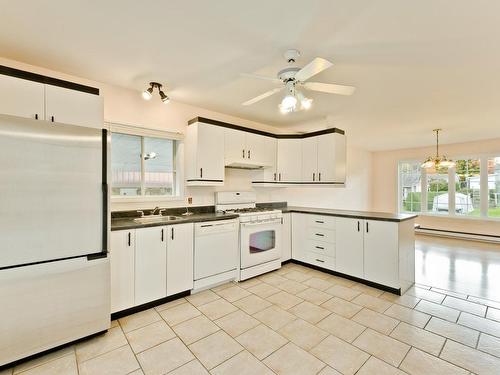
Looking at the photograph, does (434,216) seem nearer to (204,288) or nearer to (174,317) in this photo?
(204,288)

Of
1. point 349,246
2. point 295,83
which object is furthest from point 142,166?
point 349,246

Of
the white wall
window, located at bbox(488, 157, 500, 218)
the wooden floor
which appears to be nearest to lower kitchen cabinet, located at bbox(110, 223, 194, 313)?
the white wall

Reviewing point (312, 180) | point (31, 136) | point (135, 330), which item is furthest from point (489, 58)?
point (135, 330)

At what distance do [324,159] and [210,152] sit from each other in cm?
201

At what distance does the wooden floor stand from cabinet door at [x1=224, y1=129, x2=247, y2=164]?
323 centimetres

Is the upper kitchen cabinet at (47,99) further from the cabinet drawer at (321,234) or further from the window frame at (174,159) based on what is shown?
the cabinet drawer at (321,234)

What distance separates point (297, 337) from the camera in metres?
2.16

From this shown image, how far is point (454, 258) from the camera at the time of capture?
14.7 feet

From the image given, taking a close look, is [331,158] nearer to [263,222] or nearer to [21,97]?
[263,222]

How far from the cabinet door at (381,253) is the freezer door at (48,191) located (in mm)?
3210

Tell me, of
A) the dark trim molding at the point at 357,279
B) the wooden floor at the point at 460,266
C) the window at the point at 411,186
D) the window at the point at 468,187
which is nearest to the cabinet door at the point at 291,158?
the dark trim molding at the point at 357,279

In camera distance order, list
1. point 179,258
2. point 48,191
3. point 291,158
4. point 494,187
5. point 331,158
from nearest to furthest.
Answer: point 48,191 < point 179,258 < point 331,158 < point 291,158 < point 494,187

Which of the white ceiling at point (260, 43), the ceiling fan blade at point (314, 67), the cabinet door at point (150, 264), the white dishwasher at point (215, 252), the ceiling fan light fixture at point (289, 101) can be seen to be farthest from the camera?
the white dishwasher at point (215, 252)

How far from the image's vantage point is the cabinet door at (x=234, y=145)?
3713 millimetres
